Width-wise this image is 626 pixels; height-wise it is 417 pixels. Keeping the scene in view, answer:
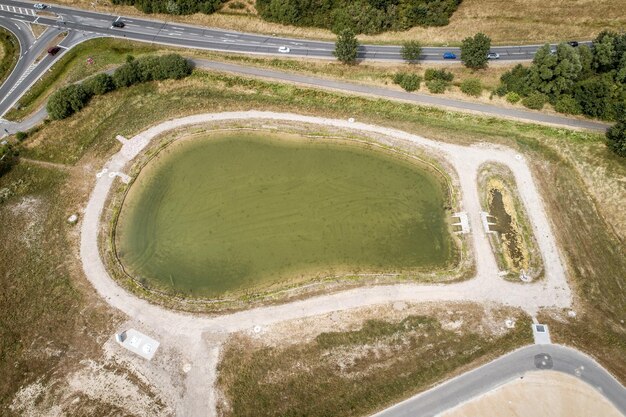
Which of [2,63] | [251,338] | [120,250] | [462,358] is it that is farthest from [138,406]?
[2,63]

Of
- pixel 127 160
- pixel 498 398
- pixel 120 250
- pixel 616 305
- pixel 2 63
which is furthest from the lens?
pixel 2 63

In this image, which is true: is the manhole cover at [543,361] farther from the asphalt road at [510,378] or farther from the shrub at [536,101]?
the shrub at [536,101]

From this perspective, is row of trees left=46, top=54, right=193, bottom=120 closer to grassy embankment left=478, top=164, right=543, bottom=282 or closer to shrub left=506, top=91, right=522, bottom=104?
grassy embankment left=478, top=164, right=543, bottom=282

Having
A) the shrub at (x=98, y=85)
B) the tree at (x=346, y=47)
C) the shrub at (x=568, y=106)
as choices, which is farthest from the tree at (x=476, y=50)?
the shrub at (x=98, y=85)

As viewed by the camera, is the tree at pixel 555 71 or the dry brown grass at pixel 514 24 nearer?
the tree at pixel 555 71

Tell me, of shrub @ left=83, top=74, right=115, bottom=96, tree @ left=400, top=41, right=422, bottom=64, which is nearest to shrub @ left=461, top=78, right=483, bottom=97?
tree @ left=400, top=41, right=422, bottom=64

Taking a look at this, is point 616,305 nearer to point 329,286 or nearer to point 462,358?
point 462,358
